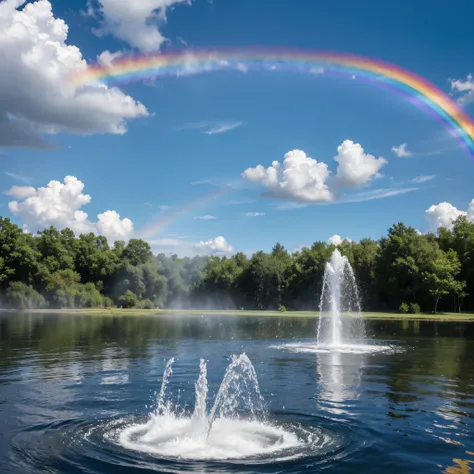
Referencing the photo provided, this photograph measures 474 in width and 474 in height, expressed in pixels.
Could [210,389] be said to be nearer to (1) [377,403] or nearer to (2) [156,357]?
(1) [377,403]

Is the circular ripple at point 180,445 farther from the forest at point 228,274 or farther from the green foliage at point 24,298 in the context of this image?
the green foliage at point 24,298

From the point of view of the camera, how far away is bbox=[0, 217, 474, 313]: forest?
4405 inches

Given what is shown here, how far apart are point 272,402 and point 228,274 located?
139 metres

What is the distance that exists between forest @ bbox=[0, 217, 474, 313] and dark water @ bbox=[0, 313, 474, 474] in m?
73.2

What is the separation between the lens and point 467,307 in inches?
4466

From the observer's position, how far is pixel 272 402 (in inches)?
824

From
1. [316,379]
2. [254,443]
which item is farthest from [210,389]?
[254,443]

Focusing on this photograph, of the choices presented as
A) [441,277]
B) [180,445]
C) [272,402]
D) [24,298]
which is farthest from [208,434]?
[24,298]

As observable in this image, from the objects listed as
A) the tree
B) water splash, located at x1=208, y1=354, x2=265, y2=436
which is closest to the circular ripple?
water splash, located at x1=208, y1=354, x2=265, y2=436

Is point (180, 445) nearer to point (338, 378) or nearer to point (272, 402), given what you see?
point (272, 402)

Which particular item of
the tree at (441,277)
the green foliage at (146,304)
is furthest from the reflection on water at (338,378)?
the green foliage at (146,304)

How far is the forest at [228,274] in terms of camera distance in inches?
4405

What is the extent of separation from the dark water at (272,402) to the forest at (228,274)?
240ft

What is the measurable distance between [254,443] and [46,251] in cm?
14674
